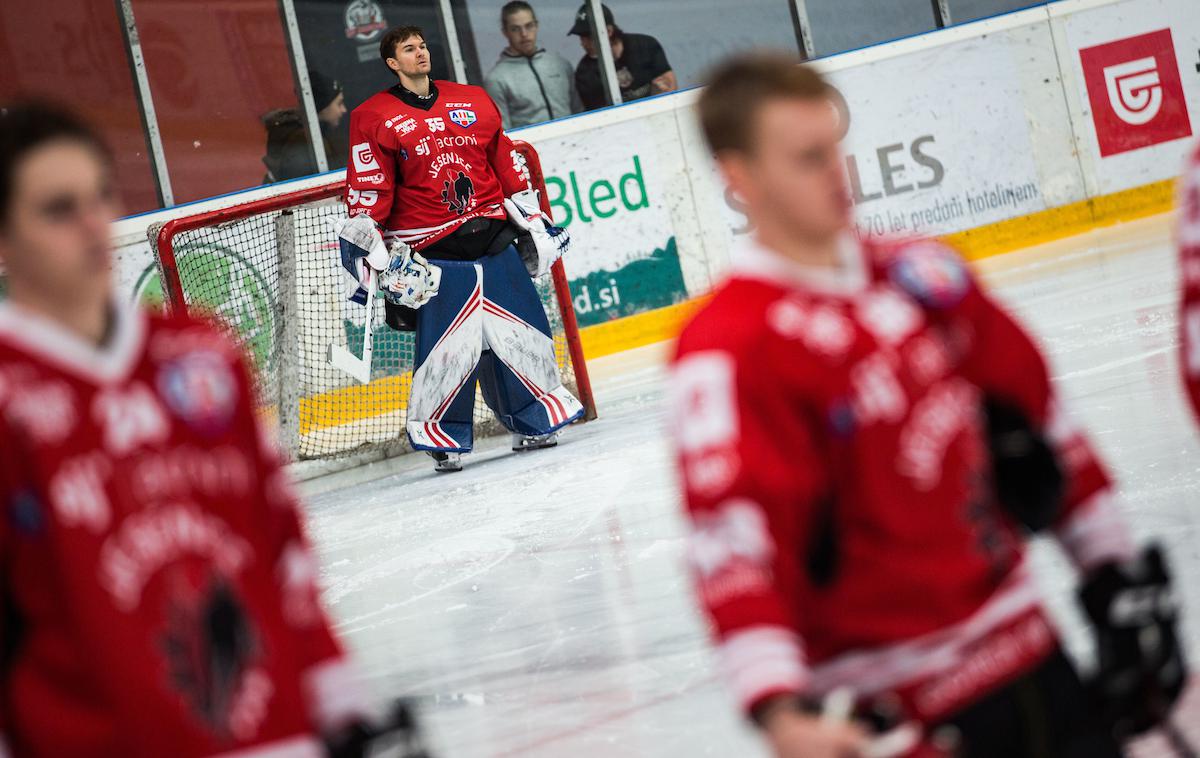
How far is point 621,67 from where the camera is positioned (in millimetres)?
10633

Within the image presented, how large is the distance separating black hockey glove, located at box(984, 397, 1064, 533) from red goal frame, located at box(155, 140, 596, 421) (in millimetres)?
5513

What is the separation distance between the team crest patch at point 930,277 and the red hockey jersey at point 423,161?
15.8 ft

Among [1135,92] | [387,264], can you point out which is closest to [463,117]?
[387,264]

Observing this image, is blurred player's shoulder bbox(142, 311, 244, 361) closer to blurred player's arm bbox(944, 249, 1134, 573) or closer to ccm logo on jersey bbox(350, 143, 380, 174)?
blurred player's arm bbox(944, 249, 1134, 573)

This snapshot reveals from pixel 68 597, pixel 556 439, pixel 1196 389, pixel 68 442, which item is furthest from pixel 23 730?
pixel 556 439

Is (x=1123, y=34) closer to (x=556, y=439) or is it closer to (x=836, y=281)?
(x=556, y=439)

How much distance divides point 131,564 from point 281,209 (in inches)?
243

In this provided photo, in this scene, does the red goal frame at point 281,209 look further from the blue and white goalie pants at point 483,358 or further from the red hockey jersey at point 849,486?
the red hockey jersey at point 849,486

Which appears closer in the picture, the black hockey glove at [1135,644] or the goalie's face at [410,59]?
the black hockey glove at [1135,644]

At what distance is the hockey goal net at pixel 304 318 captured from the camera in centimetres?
717

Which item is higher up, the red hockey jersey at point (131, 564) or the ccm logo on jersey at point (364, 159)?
the ccm logo on jersey at point (364, 159)

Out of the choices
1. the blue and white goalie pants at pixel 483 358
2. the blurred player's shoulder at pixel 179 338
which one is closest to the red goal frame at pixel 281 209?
the blue and white goalie pants at pixel 483 358

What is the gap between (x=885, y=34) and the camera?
1142cm

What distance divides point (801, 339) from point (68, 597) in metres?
0.61
